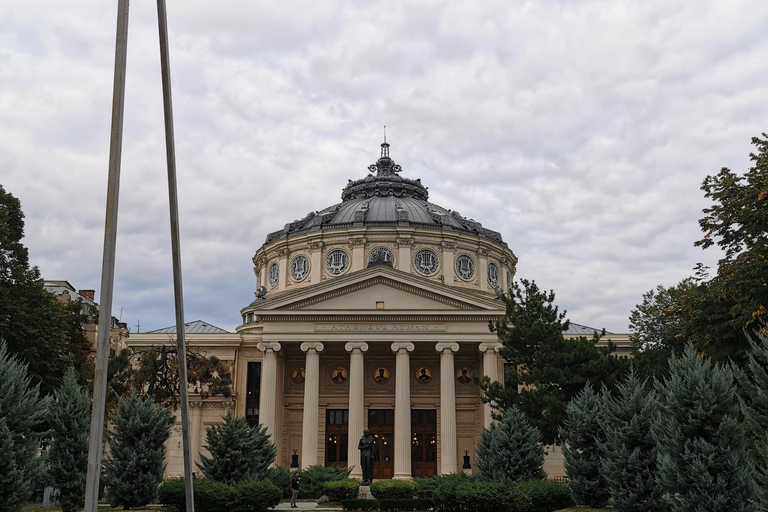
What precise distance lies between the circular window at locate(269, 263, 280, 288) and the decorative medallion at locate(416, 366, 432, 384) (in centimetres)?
1844

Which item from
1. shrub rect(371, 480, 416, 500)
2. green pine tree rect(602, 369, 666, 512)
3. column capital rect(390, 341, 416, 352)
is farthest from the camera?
column capital rect(390, 341, 416, 352)

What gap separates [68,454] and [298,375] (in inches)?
1316

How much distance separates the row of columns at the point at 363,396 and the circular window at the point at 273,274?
55.6 ft

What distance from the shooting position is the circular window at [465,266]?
65062 mm

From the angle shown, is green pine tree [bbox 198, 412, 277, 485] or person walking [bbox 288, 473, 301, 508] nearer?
green pine tree [bbox 198, 412, 277, 485]

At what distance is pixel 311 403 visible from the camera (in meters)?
50.8

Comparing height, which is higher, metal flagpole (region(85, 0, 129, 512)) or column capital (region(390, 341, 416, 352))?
column capital (region(390, 341, 416, 352))

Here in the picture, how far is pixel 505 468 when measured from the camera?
31188 millimetres

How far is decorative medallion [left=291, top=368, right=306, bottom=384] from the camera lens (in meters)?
56.9

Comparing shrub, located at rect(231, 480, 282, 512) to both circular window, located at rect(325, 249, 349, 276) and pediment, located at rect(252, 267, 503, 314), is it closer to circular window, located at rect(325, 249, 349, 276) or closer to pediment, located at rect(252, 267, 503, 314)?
pediment, located at rect(252, 267, 503, 314)

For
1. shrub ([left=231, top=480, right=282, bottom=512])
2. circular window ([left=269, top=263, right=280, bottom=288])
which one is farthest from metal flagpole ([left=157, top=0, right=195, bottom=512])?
circular window ([left=269, top=263, right=280, bottom=288])

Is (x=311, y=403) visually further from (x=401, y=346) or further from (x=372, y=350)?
(x=401, y=346)

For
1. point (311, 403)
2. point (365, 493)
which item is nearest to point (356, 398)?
point (311, 403)

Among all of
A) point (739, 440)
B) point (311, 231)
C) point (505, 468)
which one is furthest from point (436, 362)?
point (739, 440)
